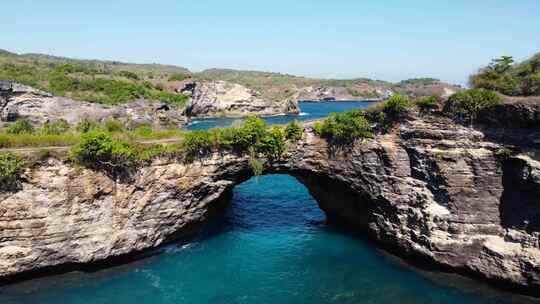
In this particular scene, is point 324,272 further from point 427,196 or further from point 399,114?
point 399,114

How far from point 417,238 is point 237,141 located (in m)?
15.2

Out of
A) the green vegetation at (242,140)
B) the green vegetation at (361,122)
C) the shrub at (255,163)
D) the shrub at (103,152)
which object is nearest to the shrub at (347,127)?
the green vegetation at (361,122)

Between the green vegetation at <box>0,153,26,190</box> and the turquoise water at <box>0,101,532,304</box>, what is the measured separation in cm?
702

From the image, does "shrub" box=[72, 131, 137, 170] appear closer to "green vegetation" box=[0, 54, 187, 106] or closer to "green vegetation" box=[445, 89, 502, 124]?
"green vegetation" box=[445, 89, 502, 124]

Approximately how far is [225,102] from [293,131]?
346ft

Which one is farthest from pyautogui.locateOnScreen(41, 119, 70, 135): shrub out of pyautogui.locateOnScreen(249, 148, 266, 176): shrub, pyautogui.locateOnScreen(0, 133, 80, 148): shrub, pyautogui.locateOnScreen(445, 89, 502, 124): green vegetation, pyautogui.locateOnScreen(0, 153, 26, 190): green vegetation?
pyautogui.locateOnScreen(445, 89, 502, 124): green vegetation

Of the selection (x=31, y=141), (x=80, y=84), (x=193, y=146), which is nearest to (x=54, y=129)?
(x=31, y=141)

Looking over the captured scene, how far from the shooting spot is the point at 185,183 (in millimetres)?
27312

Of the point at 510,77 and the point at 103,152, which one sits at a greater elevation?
the point at 510,77

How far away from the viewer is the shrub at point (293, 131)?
28.2 m

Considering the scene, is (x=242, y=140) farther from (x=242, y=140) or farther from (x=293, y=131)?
(x=293, y=131)

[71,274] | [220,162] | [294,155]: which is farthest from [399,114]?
[71,274]

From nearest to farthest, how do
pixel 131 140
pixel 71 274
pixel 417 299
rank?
pixel 417 299 < pixel 71 274 < pixel 131 140

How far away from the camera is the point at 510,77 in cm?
2589
